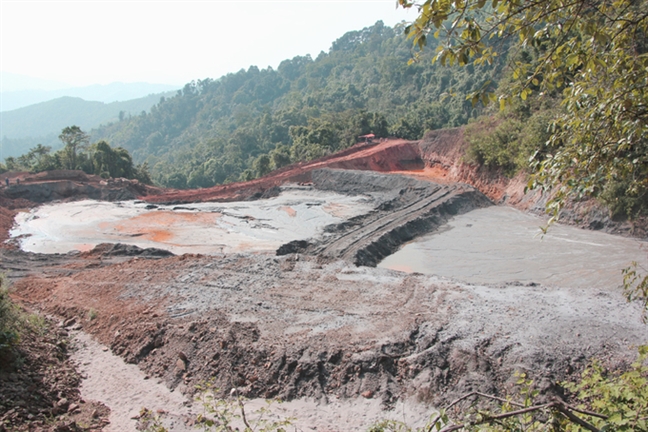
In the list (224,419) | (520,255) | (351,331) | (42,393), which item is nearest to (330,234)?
(520,255)

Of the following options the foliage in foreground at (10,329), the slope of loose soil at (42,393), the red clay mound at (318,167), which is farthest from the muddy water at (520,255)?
the red clay mound at (318,167)

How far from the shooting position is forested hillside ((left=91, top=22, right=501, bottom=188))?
4088 cm

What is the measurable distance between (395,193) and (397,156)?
29.6ft

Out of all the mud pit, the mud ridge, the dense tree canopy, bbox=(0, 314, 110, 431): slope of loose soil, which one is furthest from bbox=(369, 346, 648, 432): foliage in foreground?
the dense tree canopy

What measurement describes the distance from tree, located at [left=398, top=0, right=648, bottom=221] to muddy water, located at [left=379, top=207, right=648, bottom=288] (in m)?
8.73

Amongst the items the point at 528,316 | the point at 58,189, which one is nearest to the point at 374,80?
the point at 58,189

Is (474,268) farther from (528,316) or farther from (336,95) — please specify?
(336,95)

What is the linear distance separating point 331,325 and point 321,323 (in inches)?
9.4

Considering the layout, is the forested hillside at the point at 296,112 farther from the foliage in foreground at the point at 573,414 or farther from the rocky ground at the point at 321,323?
the rocky ground at the point at 321,323

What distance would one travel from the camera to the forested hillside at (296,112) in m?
40.9

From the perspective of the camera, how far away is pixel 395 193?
899 inches

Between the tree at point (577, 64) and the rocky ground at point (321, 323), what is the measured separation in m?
4.27

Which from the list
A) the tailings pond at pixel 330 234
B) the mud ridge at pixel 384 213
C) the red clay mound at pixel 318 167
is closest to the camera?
the tailings pond at pixel 330 234

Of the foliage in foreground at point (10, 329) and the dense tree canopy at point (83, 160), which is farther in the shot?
the dense tree canopy at point (83, 160)
